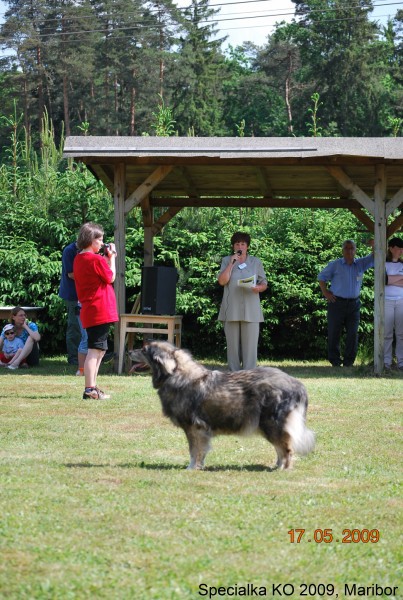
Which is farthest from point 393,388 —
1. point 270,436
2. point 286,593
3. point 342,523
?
point 286,593

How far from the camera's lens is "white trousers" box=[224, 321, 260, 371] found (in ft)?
41.5

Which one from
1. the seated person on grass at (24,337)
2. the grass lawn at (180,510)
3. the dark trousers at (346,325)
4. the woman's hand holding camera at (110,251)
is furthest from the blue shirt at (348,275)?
the grass lawn at (180,510)

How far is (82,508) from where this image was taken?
5305mm

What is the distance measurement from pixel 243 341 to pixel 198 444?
6.28 metres

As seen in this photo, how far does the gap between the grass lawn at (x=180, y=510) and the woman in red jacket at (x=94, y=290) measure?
2.39 feet

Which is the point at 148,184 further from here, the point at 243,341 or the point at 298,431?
the point at 298,431

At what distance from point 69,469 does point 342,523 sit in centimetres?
208

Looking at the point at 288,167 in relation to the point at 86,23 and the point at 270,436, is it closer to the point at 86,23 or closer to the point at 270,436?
the point at 270,436

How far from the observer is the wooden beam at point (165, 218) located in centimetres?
1592

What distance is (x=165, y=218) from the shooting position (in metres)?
16.0

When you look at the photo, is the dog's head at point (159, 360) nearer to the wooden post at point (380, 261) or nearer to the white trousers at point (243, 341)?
the white trousers at point (243, 341)

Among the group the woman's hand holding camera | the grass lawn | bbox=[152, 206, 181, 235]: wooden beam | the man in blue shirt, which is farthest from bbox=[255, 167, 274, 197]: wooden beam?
the grass lawn

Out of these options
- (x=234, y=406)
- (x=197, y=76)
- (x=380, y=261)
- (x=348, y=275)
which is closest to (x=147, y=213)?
(x=348, y=275)

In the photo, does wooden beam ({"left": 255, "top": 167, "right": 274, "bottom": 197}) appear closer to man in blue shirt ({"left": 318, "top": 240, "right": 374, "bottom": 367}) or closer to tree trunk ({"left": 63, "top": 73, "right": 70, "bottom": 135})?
man in blue shirt ({"left": 318, "top": 240, "right": 374, "bottom": 367})
